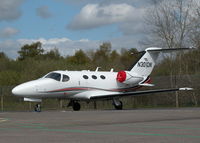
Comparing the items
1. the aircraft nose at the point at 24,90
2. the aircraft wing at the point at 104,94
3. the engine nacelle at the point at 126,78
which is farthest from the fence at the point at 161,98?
the aircraft nose at the point at 24,90

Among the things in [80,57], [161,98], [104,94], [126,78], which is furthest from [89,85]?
[80,57]

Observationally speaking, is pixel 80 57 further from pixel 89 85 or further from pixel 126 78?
pixel 89 85

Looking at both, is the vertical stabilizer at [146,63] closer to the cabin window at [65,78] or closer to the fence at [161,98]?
the fence at [161,98]

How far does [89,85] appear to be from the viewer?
28.5 m

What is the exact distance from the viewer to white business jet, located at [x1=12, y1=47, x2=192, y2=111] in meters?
26.5

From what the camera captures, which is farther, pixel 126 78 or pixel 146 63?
pixel 146 63

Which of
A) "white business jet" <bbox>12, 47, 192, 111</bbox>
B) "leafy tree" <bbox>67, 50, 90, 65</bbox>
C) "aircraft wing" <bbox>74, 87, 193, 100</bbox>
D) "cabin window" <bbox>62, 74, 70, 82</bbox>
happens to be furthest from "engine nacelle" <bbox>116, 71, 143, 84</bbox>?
"leafy tree" <bbox>67, 50, 90, 65</bbox>

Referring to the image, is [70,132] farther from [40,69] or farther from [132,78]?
[40,69]

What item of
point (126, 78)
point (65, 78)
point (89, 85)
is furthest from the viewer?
point (126, 78)

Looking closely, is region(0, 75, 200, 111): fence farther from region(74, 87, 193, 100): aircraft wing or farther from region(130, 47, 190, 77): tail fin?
region(74, 87, 193, 100): aircraft wing

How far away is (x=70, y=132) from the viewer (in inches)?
466

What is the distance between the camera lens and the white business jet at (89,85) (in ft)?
87.0

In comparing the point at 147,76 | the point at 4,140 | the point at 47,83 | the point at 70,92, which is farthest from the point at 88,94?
the point at 4,140

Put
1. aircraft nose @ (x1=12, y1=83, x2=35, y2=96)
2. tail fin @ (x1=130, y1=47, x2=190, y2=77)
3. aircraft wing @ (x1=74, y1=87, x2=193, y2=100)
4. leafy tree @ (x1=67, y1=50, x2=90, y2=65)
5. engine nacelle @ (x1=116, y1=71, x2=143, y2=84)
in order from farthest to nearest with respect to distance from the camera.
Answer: leafy tree @ (x1=67, y1=50, x2=90, y2=65), tail fin @ (x1=130, y1=47, x2=190, y2=77), engine nacelle @ (x1=116, y1=71, x2=143, y2=84), aircraft wing @ (x1=74, y1=87, x2=193, y2=100), aircraft nose @ (x1=12, y1=83, x2=35, y2=96)
